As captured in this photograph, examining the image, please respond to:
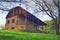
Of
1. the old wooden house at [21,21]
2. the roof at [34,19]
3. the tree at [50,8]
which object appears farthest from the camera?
the tree at [50,8]

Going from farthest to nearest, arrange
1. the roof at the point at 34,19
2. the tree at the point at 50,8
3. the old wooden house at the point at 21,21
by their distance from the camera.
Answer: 1. the tree at the point at 50,8
2. the roof at the point at 34,19
3. the old wooden house at the point at 21,21

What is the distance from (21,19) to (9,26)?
1.20 ft

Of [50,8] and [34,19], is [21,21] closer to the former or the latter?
[34,19]

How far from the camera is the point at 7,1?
461cm

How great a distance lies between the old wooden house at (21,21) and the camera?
4312mm

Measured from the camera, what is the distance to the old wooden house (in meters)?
4.31

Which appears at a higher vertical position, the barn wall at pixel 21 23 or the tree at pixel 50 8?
the tree at pixel 50 8

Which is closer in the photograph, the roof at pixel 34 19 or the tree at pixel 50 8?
the roof at pixel 34 19

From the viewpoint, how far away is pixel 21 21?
4.41m

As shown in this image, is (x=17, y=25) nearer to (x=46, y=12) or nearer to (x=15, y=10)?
(x=15, y=10)

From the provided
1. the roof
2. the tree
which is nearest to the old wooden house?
the roof

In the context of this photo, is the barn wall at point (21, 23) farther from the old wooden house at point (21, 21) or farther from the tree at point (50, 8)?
the tree at point (50, 8)

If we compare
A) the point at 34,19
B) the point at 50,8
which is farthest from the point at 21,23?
the point at 50,8

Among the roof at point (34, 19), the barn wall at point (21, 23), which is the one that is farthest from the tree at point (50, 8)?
the barn wall at point (21, 23)
